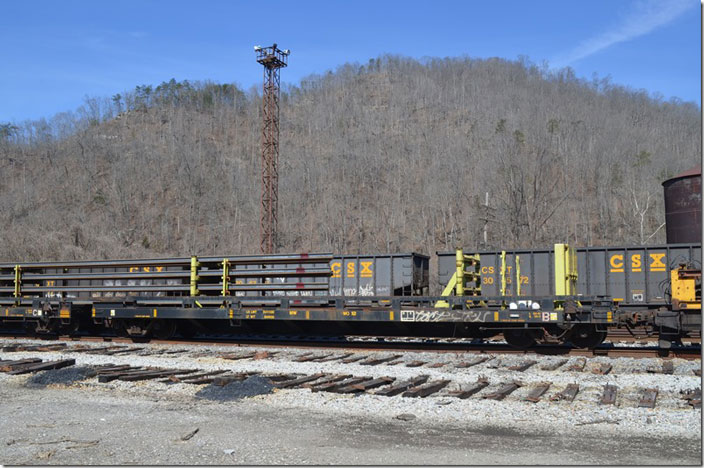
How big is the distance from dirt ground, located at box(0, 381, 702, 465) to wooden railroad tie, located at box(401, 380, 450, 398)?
4.58ft

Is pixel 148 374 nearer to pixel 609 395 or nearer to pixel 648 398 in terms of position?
pixel 609 395

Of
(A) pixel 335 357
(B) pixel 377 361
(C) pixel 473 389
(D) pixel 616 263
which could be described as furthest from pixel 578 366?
(D) pixel 616 263

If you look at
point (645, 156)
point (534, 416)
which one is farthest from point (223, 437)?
point (645, 156)

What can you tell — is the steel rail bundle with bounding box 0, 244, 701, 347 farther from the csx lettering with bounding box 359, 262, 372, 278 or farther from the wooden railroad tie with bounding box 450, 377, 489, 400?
the wooden railroad tie with bounding box 450, 377, 489, 400

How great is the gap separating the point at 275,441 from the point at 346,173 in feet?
254

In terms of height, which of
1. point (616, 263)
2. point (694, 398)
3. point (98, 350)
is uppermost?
point (616, 263)

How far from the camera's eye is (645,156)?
81.6m

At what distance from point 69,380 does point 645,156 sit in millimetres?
85875

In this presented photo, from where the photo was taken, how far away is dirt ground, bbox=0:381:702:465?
5.67 m

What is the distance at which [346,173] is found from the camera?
83.1 meters

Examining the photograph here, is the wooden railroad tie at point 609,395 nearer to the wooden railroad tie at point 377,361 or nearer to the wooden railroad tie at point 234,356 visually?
the wooden railroad tie at point 377,361

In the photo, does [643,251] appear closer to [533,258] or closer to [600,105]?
[533,258]

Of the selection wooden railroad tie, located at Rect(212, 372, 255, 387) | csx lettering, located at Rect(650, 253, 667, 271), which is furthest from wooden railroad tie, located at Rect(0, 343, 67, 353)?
csx lettering, located at Rect(650, 253, 667, 271)

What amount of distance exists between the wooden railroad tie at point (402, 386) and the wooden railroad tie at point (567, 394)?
2.22 m
